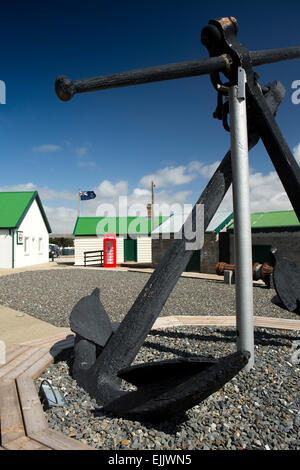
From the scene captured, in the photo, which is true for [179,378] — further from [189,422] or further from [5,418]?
[5,418]

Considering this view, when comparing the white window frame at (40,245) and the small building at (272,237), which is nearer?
the small building at (272,237)

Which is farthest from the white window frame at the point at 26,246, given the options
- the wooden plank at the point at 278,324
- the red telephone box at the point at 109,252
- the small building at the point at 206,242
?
the wooden plank at the point at 278,324

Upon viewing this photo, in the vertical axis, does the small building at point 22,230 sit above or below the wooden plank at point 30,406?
above

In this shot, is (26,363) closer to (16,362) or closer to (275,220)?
(16,362)

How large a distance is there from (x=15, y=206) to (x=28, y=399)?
19105 mm

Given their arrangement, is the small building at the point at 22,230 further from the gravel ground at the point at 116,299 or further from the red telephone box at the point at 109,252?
the gravel ground at the point at 116,299

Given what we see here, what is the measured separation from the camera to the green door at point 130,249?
2122cm

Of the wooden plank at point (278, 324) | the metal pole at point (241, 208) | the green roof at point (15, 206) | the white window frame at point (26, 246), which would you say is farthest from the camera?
the white window frame at point (26, 246)

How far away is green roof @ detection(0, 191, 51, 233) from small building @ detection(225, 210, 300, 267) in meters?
12.5

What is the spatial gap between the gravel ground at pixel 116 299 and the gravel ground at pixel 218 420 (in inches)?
121

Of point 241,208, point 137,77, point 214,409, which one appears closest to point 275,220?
point 241,208

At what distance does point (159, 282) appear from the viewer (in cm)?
229
